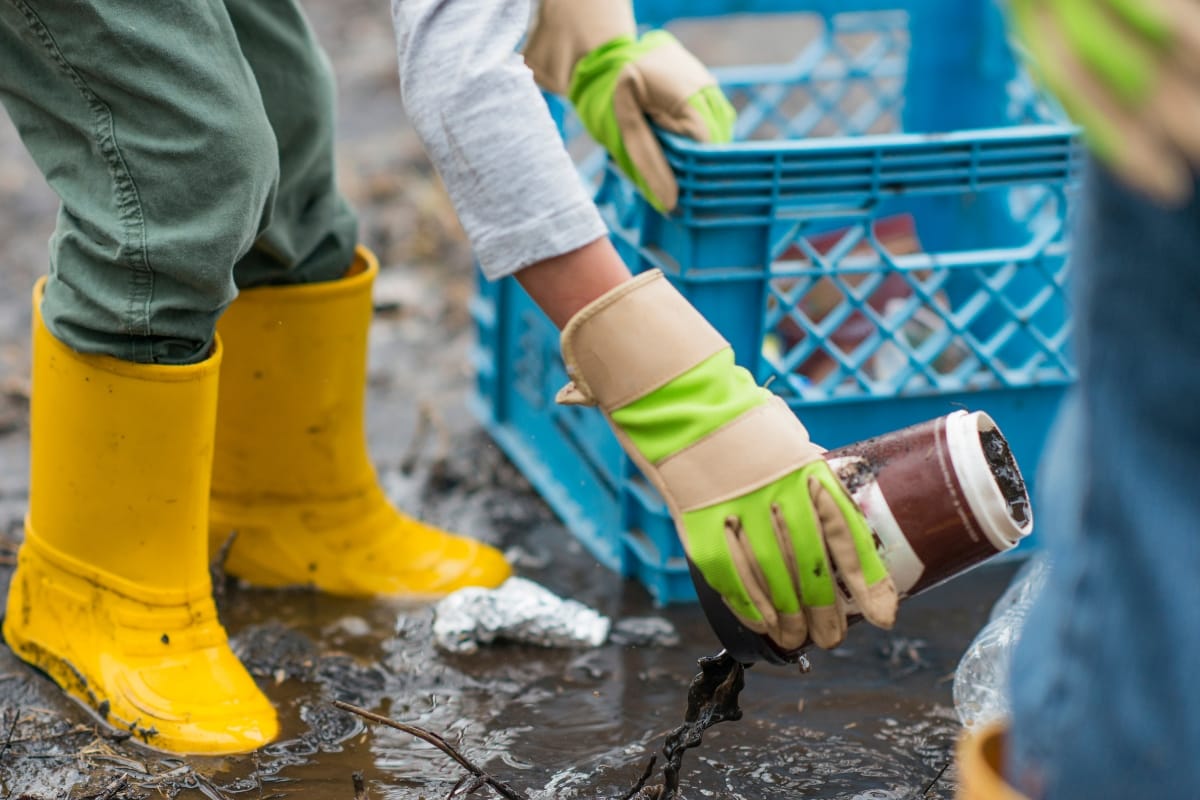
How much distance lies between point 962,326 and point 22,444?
170 centimetres

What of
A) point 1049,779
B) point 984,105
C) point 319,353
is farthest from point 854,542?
point 984,105

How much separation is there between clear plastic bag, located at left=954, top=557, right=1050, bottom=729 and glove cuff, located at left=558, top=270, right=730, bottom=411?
0.55m

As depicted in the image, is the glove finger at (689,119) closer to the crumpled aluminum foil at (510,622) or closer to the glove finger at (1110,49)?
the crumpled aluminum foil at (510,622)

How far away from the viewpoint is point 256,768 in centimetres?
161

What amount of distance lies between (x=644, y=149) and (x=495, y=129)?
0.57 metres

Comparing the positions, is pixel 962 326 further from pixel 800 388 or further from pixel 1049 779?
pixel 1049 779

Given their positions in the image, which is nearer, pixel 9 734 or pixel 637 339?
pixel 637 339

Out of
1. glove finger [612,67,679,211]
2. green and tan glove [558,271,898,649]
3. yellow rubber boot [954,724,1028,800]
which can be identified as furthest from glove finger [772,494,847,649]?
glove finger [612,67,679,211]

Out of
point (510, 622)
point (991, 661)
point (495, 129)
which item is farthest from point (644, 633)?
point (495, 129)

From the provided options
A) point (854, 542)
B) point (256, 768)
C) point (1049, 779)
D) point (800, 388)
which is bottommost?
point (256, 768)

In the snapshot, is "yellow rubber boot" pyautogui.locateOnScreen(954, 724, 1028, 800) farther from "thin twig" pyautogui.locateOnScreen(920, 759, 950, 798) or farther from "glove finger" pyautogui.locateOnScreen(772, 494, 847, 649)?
Result: "thin twig" pyautogui.locateOnScreen(920, 759, 950, 798)

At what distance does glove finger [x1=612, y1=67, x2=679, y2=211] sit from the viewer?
5.81 feet

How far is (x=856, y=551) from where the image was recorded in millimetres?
1174

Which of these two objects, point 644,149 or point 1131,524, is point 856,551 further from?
point 644,149
